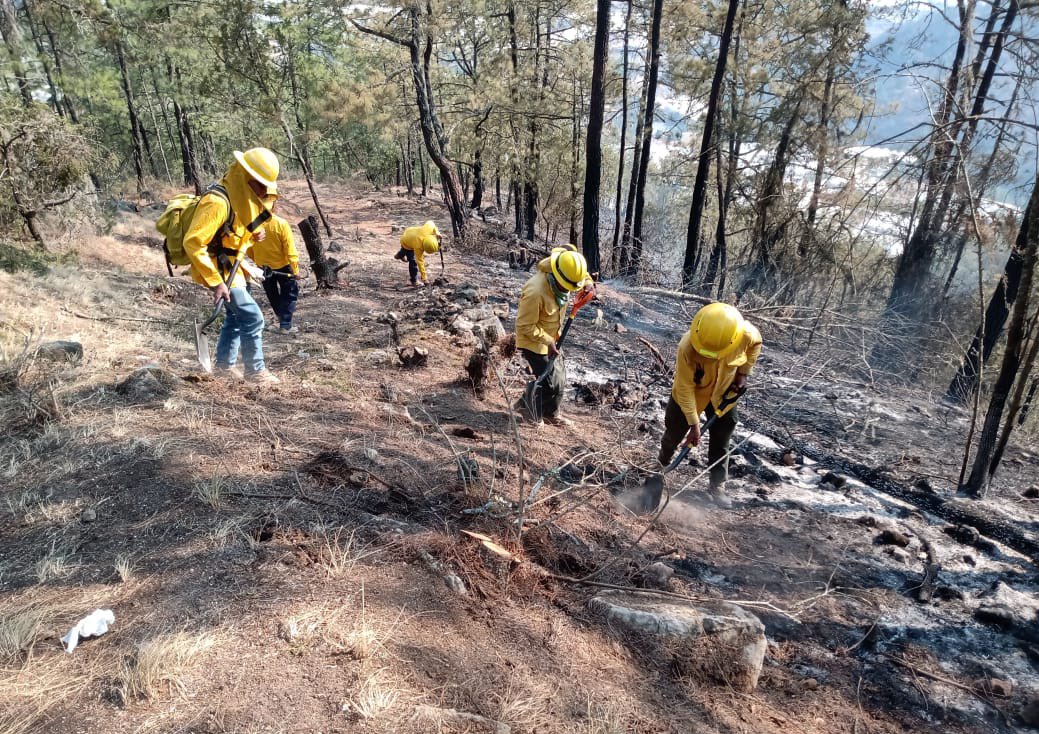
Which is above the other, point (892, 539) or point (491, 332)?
point (491, 332)

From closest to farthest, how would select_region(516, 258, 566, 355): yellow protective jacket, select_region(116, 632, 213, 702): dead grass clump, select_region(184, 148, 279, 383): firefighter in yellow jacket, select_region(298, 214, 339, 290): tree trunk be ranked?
select_region(116, 632, 213, 702): dead grass clump < select_region(184, 148, 279, 383): firefighter in yellow jacket < select_region(516, 258, 566, 355): yellow protective jacket < select_region(298, 214, 339, 290): tree trunk

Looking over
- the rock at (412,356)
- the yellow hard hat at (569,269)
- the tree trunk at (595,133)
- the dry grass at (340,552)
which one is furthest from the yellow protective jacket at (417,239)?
the dry grass at (340,552)

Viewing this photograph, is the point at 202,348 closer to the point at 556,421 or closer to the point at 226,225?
→ the point at 226,225

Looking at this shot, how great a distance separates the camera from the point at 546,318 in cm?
484

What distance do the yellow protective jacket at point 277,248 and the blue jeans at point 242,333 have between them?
0.93 meters

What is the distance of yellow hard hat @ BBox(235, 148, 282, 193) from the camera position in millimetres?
3625

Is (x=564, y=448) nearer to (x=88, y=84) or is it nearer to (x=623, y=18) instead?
(x=623, y=18)

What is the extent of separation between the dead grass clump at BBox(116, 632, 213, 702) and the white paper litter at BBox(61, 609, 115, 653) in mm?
186

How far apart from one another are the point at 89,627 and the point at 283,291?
4114mm

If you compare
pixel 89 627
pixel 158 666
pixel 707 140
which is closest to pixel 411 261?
pixel 707 140

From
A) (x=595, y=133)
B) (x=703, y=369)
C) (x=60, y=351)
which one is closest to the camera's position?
(x=703, y=369)

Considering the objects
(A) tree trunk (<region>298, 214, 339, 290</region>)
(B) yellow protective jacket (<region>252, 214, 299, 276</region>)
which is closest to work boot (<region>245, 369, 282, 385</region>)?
(B) yellow protective jacket (<region>252, 214, 299, 276</region>)

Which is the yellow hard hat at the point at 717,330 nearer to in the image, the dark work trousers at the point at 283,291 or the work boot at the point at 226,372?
the work boot at the point at 226,372

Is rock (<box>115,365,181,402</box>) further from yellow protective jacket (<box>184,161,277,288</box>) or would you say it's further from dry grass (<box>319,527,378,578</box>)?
dry grass (<box>319,527,378,578</box>)
